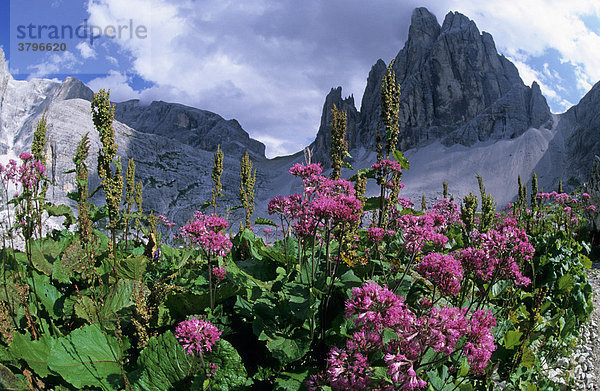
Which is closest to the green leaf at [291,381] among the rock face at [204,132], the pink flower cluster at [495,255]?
the pink flower cluster at [495,255]

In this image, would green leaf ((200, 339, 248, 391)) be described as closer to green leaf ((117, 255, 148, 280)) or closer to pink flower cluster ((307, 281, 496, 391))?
pink flower cluster ((307, 281, 496, 391))

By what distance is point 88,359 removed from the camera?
2.40 meters

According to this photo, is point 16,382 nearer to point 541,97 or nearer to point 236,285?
point 236,285

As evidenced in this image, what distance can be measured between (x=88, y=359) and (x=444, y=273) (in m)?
2.72

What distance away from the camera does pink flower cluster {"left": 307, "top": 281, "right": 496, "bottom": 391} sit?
1527 mm

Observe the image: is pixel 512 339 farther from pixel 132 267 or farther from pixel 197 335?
pixel 132 267

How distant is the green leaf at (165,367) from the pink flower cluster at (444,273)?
178cm

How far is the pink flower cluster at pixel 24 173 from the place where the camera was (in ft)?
12.9

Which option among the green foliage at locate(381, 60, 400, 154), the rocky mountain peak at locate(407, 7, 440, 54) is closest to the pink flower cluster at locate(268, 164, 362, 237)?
the green foliage at locate(381, 60, 400, 154)

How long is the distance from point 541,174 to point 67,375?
106 meters

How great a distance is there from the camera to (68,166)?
10219cm

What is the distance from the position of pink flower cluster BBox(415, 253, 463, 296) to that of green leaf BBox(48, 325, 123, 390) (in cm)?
244

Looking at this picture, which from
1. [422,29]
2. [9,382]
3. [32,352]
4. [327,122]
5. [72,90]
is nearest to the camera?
[9,382]

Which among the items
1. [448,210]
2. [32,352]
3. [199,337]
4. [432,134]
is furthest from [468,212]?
[432,134]
